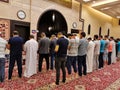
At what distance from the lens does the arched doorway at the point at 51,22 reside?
32.1 feet

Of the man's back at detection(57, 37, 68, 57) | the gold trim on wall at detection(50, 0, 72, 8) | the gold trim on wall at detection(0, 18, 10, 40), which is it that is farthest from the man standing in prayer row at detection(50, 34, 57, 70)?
the gold trim on wall at detection(50, 0, 72, 8)

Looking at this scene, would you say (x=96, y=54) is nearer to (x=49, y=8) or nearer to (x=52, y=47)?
(x=52, y=47)

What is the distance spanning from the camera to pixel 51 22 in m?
10.7

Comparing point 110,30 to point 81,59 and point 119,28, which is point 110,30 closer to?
point 119,28

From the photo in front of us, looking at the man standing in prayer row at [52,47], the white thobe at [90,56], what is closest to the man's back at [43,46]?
the man standing in prayer row at [52,47]

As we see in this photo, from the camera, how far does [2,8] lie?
7.16m

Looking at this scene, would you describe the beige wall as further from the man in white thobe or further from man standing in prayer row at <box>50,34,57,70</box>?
the man in white thobe

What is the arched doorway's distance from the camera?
9798 millimetres

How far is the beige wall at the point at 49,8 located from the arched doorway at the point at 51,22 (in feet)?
0.87

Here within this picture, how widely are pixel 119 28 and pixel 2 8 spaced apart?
587 inches

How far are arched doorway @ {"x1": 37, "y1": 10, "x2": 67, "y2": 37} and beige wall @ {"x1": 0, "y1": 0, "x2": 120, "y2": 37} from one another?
26 cm

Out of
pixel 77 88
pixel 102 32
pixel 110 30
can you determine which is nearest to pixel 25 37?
pixel 77 88

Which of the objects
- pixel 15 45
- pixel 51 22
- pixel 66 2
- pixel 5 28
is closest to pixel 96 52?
pixel 15 45

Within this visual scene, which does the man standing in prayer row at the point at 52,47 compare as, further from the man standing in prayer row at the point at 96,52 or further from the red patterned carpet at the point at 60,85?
the man standing in prayer row at the point at 96,52
